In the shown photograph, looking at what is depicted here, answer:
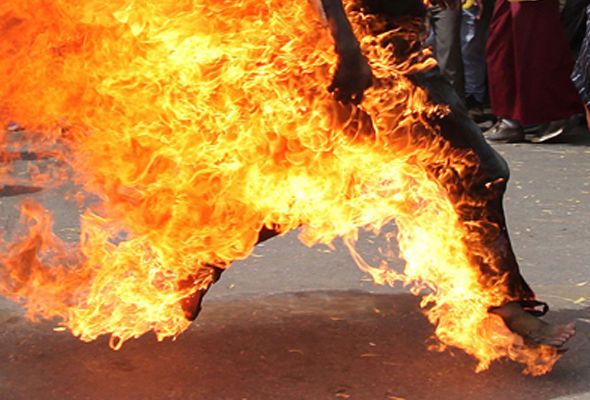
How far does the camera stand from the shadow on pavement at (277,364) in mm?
4055

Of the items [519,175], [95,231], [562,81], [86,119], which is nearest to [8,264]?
[95,231]

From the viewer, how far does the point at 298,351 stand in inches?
175

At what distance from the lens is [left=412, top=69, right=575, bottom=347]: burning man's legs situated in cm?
413

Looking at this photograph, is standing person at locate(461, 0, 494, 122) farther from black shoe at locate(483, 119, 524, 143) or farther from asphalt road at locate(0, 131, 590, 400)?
asphalt road at locate(0, 131, 590, 400)

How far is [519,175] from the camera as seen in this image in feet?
26.0

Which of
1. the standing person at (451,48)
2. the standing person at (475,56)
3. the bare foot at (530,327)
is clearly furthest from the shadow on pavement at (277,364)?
the standing person at (475,56)

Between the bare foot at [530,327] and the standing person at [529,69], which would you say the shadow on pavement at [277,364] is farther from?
the standing person at [529,69]

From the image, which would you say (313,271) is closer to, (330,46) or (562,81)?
(330,46)

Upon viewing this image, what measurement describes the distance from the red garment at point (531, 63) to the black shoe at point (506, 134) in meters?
0.10

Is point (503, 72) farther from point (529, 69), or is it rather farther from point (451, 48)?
point (451, 48)

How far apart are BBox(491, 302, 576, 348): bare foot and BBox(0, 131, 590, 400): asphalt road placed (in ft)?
0.44

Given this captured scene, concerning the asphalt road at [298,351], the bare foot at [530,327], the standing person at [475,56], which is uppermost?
the bare foot at [530,327]

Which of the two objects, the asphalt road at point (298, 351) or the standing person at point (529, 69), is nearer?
the asphalt road at point (298, 351)

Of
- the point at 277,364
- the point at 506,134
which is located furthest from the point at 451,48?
the point at 277,364
